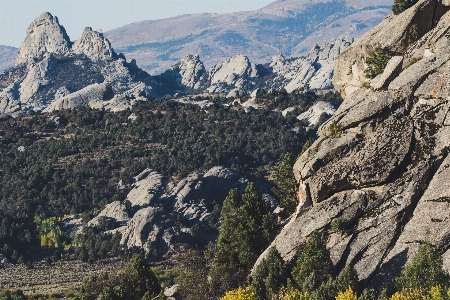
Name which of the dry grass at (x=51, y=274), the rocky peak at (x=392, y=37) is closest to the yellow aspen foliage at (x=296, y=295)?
the rocky peak at (x=392, y=37)

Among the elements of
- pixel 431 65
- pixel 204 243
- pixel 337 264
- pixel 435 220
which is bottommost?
pixel 204 243

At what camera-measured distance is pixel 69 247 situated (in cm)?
12206

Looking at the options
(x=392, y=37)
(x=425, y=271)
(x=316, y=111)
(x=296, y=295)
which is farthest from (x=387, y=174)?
(x=316, y=111)

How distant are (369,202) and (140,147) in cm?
11985

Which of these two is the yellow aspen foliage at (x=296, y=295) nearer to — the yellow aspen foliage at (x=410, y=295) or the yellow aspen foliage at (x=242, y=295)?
the yellow aspen foliage at (x=242, y=295)

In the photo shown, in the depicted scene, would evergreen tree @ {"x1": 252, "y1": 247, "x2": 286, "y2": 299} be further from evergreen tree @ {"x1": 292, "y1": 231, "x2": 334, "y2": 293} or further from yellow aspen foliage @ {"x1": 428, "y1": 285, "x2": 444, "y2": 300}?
yellow aspen foliage @ {"x1": 428, "y1": 285, "x2": 444, "y2": 300}

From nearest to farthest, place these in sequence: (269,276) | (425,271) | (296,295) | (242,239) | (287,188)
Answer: (425,271), (296,295), (269,276), (242,239), (287,188)

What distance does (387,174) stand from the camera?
4603cm

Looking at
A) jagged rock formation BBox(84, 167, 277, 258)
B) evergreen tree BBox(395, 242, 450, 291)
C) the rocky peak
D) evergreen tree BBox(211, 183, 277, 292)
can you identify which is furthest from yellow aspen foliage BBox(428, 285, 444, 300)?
jagged rock formation BBox(84, 167, 277, 258)

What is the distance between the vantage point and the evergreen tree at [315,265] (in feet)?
149

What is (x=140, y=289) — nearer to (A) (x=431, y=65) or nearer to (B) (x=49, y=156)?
(A) (x=431, y=65)

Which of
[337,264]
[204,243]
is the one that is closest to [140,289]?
[337,264]

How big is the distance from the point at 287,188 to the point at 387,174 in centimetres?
1714

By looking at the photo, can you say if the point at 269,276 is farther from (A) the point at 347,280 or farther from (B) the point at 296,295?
(A) the point at 347,280
